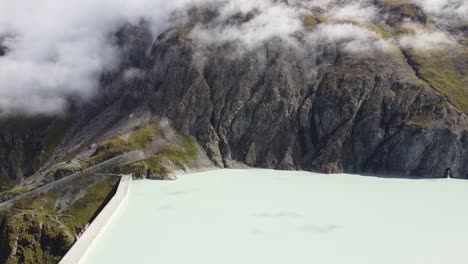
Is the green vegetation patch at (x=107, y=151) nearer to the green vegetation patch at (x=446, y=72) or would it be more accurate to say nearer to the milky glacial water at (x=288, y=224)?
the milky glacial water at (x=288, y=224)

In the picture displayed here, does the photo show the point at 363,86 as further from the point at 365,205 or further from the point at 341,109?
the point at 365,205

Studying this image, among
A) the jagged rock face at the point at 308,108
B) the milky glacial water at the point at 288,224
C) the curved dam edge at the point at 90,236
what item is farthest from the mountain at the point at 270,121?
the curved dam edge at the point at 90,236

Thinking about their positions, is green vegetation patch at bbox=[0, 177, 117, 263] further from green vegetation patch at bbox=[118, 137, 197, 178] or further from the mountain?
green vegetation patch at bbox=[118, 137, 197, 178]

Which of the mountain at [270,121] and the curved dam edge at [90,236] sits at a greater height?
the curved dam edge at [90,236]

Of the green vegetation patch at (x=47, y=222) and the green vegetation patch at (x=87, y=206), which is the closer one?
the green vegetation patch at (x=47, y=222)

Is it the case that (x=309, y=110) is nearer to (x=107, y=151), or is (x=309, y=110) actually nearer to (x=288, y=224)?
(x=107, y=151)

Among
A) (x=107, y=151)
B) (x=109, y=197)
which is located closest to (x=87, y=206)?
(x=109, y=197)

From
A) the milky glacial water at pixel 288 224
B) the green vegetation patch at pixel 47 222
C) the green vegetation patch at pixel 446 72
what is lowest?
the green vegetation patch at pixel 47 222
